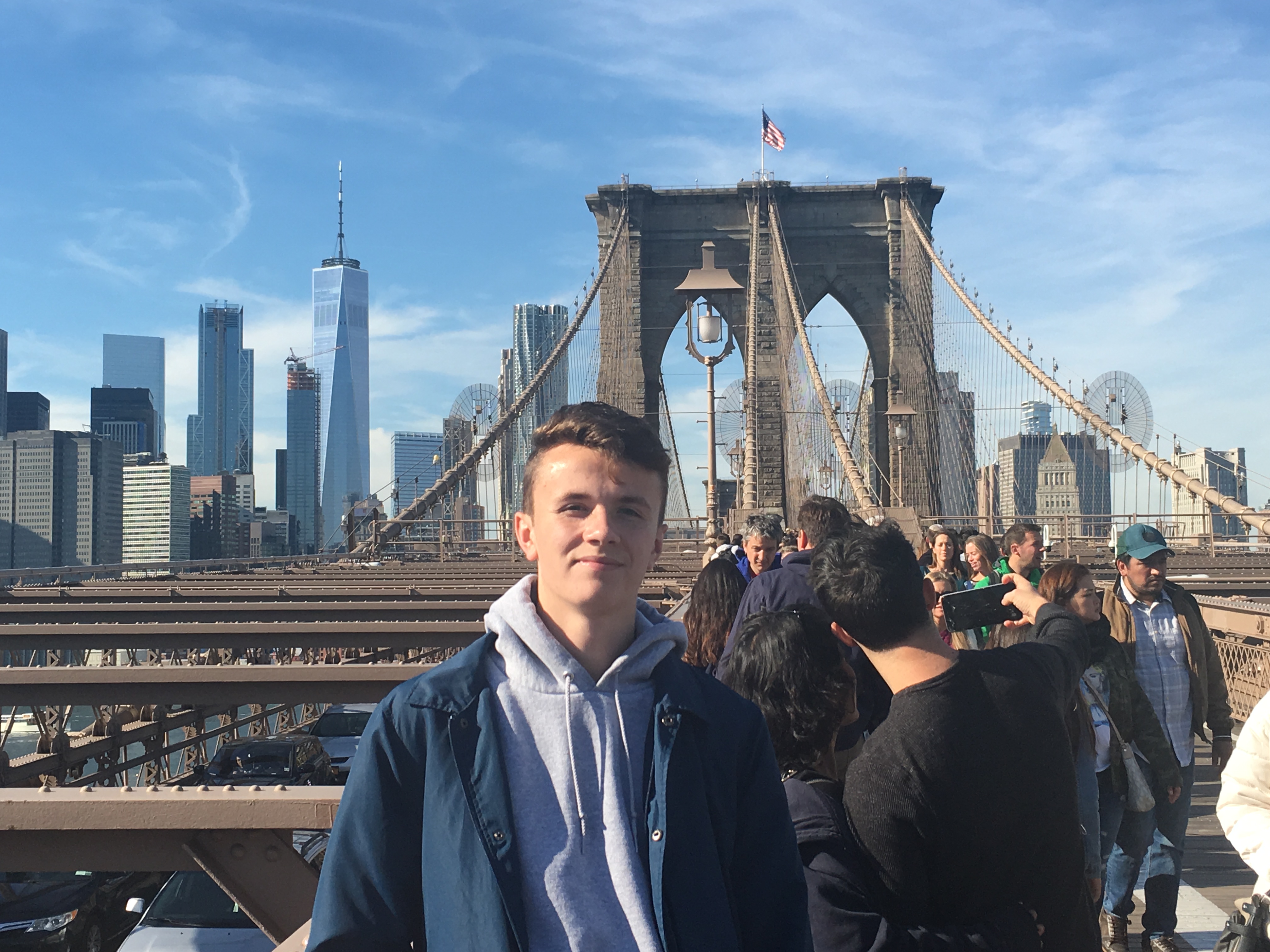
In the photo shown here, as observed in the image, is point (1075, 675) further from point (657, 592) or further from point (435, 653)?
point (435, 653)

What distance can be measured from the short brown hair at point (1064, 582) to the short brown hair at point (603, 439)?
269 cm

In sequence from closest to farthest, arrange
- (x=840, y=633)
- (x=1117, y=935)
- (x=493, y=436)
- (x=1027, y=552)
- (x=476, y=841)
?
(x=476, y=841) → (x=840, y=633) → (x=1117, y=935) → (x=1027, y=552) → (x=493, y=436)

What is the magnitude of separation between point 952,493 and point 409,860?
43.1 meters

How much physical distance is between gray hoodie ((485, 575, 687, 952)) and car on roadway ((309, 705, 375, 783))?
33.1 feet

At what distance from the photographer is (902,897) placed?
195 centimetres

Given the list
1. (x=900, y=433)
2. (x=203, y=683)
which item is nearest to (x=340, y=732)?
(x=203, y=683)

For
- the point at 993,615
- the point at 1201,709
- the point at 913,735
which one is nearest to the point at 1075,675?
the point at 993,615

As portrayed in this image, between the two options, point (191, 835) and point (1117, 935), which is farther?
point (1117, 935)

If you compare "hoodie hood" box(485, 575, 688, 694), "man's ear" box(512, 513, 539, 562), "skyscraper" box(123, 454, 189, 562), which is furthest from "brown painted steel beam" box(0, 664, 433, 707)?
"skyscraper" box(123, 454, 189, 562)

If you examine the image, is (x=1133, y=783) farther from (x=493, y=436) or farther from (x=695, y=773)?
(x=493, y=436)

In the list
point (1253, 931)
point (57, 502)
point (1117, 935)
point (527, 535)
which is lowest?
point (1117, 935)

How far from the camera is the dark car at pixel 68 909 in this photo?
23.0ft

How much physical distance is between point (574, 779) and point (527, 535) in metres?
0.39

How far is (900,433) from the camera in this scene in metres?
32.2
